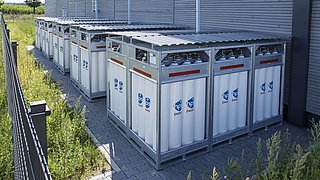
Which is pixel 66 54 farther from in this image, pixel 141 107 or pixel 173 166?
pixel 173 166

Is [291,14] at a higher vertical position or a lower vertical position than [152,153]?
higher

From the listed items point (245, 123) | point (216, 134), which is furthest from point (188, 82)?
point (245, 123)

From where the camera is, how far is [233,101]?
18.2 feet

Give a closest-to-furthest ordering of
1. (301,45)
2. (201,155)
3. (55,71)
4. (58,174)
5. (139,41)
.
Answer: (58,174) → (201,155) → (139,41) → (301,45) → (55,71)

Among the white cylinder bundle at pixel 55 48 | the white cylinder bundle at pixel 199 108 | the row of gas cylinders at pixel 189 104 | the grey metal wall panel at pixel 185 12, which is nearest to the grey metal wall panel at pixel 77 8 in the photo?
the white cylinder bundle at pixel 55 48

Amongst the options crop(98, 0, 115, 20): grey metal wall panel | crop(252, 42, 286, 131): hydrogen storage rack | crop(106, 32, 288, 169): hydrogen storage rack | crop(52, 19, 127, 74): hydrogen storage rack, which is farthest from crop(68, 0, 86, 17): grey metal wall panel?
crop(252, 42, 286, 131): hydrogen storage rack

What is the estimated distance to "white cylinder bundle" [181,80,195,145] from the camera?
488 centimetres

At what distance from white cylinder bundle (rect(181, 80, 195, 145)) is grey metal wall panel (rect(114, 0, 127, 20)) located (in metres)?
10.2

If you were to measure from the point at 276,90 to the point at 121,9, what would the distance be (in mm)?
10077

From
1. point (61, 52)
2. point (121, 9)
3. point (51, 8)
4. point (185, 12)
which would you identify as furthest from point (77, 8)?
point (185, 12)

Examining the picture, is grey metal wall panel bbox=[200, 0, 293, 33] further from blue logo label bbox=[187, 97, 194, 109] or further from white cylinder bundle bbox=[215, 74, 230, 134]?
blue logo label bbox=[187, 97, 194, 109]

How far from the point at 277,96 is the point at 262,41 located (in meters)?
1.09

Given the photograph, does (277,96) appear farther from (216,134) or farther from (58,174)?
(58,174)

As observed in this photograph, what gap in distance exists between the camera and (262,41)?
19.4ft
